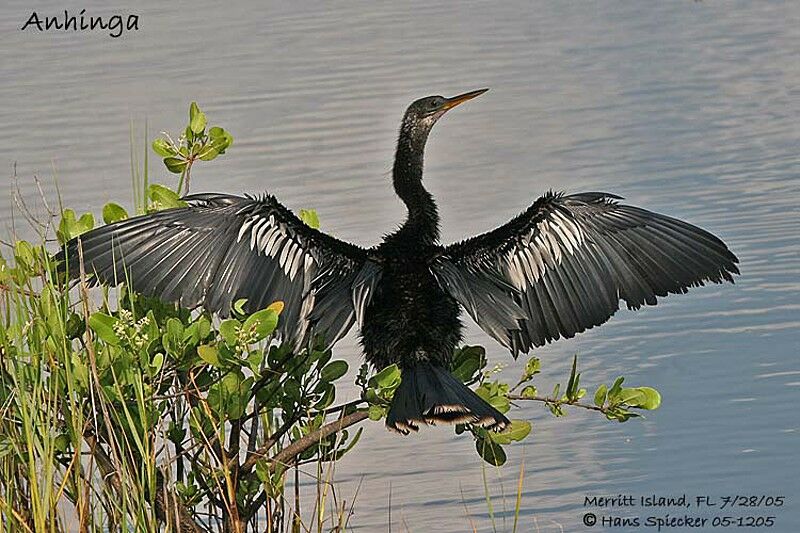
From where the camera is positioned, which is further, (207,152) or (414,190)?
(414,190)

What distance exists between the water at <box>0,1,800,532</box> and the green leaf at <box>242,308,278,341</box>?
1465 mm

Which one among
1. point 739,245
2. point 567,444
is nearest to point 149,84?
point 739,245

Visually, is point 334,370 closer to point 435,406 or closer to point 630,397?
point 435,406

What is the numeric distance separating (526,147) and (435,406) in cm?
543

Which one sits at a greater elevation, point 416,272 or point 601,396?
point 416,272

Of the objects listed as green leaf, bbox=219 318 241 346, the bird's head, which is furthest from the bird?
the bird's head

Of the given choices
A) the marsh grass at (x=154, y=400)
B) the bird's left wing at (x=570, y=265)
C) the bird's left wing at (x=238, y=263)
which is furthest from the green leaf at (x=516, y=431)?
the bird's left wing at (x=238, y=263)

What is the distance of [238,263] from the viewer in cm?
395

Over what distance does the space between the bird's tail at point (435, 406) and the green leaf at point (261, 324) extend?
14.1 inches

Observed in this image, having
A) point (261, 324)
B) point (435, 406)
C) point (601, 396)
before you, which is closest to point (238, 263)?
point (261, 324)

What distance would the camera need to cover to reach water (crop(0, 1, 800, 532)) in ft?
17.4

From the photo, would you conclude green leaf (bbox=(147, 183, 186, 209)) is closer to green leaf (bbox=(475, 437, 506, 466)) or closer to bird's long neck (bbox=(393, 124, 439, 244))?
bird's long neck (bbox=(393, 124, 439, 244))

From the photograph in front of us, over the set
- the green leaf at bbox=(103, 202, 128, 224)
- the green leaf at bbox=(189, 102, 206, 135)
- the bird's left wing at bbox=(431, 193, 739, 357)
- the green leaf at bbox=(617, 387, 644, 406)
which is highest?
the green leaf at bbox=(189, 102, 206, 135)

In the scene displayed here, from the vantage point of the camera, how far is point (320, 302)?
3.96 meters
